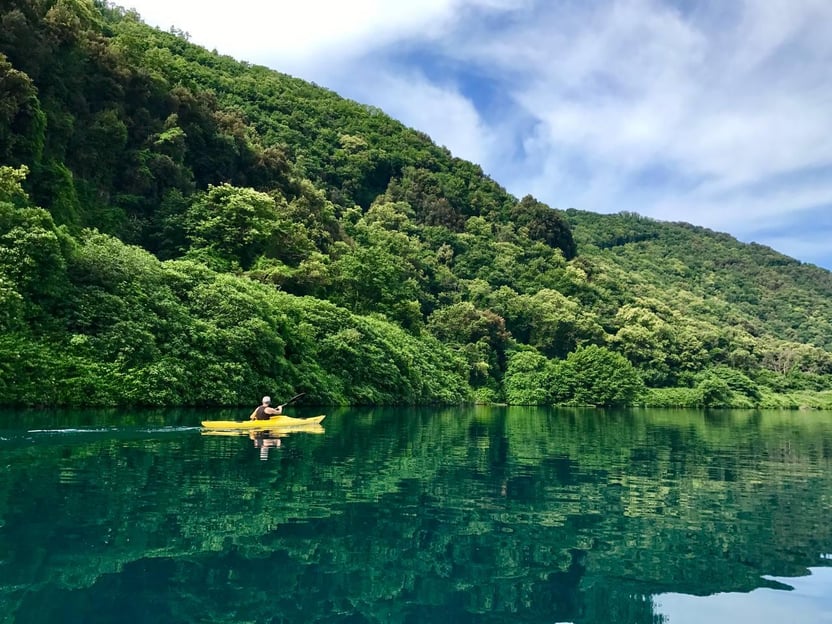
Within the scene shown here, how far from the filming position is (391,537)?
949 cm

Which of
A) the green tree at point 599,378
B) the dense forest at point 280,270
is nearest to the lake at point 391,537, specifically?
the dense forest at point 280,270

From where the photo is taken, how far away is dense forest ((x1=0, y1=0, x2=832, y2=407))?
1201 inches

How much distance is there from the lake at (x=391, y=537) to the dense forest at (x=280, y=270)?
12799 millimetres

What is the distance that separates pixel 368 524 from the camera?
10125 millimetres

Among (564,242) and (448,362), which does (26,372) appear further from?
(564,242)

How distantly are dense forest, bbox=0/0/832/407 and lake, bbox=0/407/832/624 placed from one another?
12799 mm

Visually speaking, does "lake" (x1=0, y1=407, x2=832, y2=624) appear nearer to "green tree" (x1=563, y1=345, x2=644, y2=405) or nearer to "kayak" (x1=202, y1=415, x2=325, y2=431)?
"kayak" (x1=202, y1=415, x2=325, y2=431)

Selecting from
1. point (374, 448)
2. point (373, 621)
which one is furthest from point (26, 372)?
point (373, 621)

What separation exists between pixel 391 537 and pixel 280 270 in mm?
41129

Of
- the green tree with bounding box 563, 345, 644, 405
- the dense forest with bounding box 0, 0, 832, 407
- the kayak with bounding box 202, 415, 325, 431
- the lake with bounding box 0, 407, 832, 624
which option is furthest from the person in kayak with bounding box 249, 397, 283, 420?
the green tree with bounding box 563, 345, 644, 405

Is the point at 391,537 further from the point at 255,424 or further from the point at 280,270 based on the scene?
the point at 280,270

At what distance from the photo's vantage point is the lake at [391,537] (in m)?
6.85

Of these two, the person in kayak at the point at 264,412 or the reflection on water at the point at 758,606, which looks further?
the person in kayak at the point at 264,412

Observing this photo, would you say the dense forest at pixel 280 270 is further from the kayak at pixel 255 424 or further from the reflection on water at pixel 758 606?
the reflection on water at pixel 758 606
